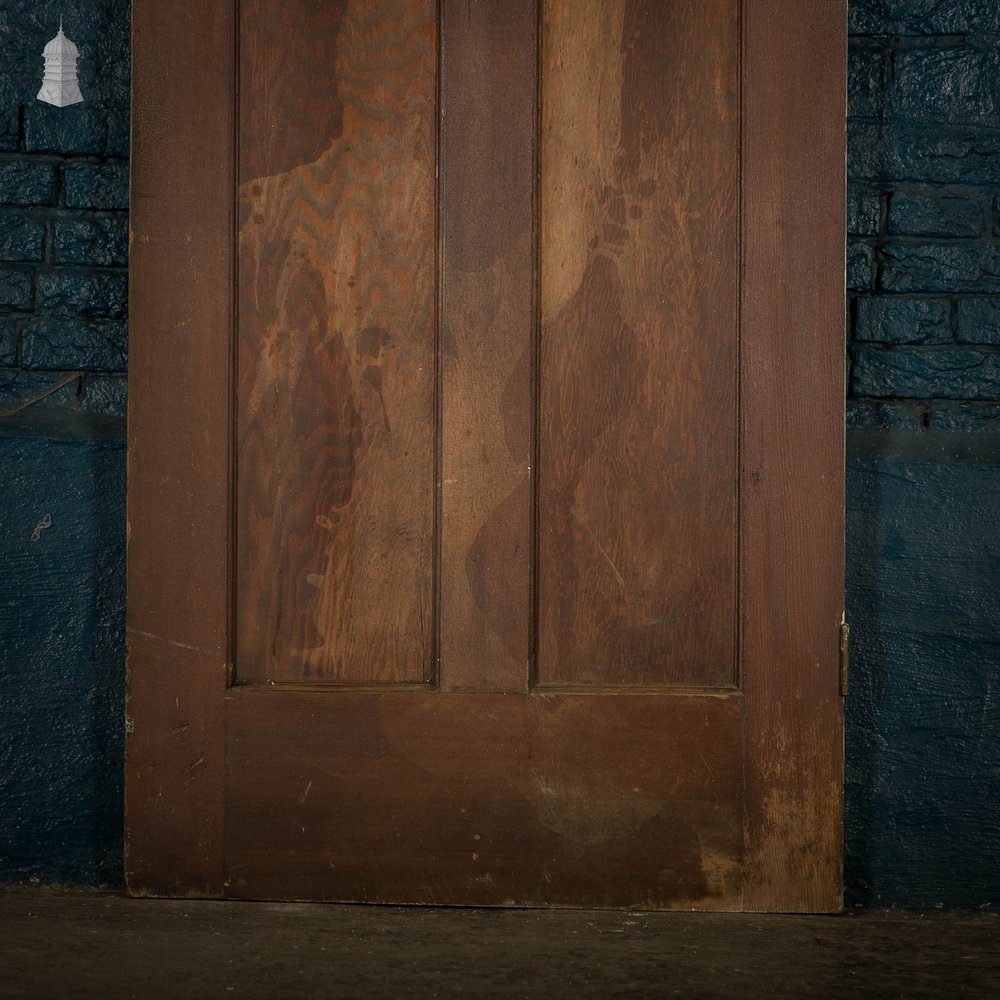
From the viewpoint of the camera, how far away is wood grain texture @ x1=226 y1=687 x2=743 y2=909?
199cm

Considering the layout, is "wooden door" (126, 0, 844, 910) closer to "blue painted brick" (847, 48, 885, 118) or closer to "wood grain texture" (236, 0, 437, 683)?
"wood grain texture" (236, 0, 437, 683)

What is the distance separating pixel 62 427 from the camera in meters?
2.13

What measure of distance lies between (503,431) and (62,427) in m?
0.87

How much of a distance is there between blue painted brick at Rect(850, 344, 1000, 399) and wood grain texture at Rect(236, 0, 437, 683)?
84 cm

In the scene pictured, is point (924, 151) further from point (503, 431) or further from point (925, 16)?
point (503, 431)

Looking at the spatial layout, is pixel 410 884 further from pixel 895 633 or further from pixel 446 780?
pixel 895 633

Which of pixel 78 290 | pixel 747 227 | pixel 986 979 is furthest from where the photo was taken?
pixel 78 290

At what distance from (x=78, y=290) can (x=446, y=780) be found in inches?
46.8

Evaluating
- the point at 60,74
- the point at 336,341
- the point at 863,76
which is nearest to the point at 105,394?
the point at 336,341

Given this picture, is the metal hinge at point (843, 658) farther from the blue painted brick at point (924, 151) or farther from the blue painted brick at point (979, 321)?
the blue painted brick at point (924, 151)

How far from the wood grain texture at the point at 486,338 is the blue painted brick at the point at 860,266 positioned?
634 mm

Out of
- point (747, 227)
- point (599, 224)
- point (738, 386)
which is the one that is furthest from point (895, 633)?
point (599, 224)

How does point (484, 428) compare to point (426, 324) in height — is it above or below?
below

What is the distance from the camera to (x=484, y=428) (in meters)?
2.00
